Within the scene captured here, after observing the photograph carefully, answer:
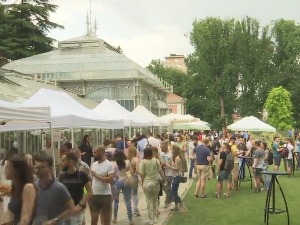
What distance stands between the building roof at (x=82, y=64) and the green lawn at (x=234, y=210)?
83.1 feet

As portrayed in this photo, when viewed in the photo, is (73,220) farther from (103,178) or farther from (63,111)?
(63,111)

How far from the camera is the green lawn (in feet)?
36.8

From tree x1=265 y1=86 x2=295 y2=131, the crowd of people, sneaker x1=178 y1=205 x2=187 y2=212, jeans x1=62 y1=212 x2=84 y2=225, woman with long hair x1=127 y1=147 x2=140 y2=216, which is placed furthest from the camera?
tree x1=265 y1=86 x2=295 y2=131

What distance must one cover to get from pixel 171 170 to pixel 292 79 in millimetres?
52338

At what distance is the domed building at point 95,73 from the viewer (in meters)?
40.3

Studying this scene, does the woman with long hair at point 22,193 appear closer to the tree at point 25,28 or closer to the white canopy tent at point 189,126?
the white canopy tent at point 189,126

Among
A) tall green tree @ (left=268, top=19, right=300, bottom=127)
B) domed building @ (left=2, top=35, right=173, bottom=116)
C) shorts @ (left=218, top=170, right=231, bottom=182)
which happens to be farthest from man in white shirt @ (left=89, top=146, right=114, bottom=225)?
tall green tree @ (left=268, top=19, right=300, bottom=127)

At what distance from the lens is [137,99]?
4003cm

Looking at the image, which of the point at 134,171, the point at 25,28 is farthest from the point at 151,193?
the point at 25,28

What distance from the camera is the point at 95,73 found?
4097cm

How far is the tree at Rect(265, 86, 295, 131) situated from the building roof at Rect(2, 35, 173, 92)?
45.6ft

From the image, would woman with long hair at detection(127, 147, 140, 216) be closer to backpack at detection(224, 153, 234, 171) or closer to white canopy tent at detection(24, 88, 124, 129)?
white canopy tent at detection(24, 88, 124, 129)

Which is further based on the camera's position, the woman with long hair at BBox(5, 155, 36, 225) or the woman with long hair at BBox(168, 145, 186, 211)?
the woman with long hair at BBox(168, 145, 186, 211)

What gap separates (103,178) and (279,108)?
47811 millimetres
